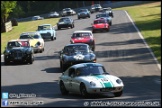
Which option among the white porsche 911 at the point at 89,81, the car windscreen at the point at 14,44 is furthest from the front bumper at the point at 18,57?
the white porsche 911 at the point at 89,81

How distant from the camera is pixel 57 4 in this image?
13550cm

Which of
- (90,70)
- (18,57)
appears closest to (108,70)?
(18,57)

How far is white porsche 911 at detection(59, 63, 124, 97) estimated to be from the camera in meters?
17.2

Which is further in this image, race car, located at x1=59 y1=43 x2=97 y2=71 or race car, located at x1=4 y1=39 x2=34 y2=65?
race car, located at x1=4 y1=39 x2=34 y2=65

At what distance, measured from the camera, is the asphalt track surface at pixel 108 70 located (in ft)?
55.1

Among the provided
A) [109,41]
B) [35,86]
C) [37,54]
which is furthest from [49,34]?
[35,86]

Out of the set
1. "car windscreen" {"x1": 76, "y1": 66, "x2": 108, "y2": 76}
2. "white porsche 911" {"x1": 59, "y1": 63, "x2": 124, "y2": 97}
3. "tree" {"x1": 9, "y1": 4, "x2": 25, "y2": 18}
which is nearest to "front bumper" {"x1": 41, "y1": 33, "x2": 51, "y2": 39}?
"white porsche 911" {"x1": 59, "y1": 63, "x2": 124, "y2": 97}

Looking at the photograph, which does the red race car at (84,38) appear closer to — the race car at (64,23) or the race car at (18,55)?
the race car at (18,55)

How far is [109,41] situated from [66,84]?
2605 centimetres

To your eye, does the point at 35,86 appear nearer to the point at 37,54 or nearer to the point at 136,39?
the point at 37,54

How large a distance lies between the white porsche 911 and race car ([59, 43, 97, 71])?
25.4ft

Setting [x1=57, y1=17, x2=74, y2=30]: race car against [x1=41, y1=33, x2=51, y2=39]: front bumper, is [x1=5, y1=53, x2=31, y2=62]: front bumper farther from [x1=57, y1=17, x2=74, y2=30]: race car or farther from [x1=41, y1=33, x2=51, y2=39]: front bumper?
[x1=57, y1=17, x2=74, y2=30]: race car

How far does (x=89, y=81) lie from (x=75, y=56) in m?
10.0

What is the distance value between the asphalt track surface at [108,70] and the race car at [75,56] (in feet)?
2.20
